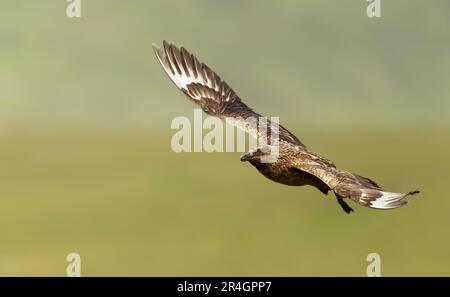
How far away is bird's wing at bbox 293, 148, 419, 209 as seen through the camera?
13.6 m

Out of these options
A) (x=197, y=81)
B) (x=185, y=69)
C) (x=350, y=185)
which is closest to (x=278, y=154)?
(x=350, y=185)

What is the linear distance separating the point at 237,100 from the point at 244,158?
3.63 meters

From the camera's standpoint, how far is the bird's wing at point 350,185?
44.7 feet

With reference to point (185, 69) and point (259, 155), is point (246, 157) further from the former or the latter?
point (185, 69)

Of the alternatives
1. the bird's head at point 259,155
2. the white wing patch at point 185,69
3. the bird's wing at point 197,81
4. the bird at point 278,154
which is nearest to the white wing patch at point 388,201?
the bird at point 278,154

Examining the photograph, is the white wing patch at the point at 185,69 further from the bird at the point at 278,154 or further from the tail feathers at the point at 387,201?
the tail feathers at the point at 387,201

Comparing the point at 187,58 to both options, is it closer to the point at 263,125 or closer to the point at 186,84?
the point at 186,84

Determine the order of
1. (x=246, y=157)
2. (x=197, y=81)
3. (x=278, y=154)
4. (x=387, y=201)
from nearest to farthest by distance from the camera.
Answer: (x=387, y=201), (x=246, y=157), (x=278, y=154), (x=197, y=81)

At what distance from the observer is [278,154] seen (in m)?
16.6

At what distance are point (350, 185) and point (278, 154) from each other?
2.32 m

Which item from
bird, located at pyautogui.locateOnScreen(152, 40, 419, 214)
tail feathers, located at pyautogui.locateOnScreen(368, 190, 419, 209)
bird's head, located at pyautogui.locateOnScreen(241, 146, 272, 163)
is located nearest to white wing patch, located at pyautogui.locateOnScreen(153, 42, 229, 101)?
bird, located at pyautogui.locateOnScreen(152, 40, 419, 214)

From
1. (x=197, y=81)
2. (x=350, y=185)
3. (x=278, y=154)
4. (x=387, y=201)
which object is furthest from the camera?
(x=197, y=81)

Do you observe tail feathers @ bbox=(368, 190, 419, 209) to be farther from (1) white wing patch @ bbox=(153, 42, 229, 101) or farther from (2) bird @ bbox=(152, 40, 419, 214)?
(1) white wing patch @ bbox=(153, 42, 229, 101)

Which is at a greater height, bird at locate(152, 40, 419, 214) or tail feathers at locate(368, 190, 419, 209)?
bird at locate(152, 40, 419, 214)
